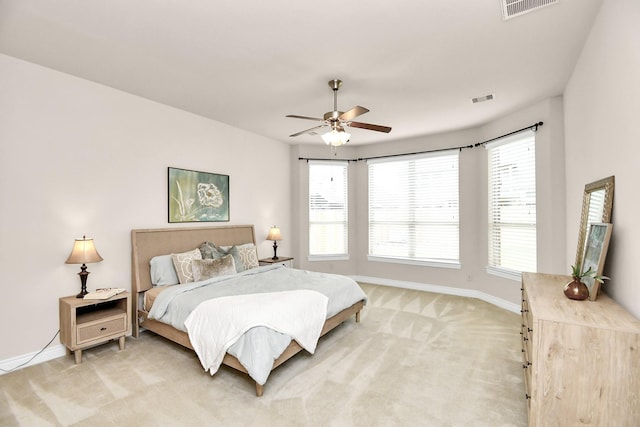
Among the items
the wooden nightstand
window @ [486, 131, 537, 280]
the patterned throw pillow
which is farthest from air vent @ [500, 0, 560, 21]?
the wooden nightstand

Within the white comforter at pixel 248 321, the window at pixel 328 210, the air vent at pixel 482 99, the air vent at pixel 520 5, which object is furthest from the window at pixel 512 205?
the white comforter at pixel 248 321

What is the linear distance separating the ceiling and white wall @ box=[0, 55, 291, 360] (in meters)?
0.26

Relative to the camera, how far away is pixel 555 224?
376 centimetres

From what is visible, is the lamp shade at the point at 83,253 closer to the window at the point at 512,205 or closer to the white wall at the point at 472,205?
the white wall at the point at 472,205

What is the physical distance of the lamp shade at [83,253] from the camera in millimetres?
2938

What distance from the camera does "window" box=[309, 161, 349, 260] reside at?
6219 mm

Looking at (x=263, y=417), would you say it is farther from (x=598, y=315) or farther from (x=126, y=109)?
(x=126, y=109)

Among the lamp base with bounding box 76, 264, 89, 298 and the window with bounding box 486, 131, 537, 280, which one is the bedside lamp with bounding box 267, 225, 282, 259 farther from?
the window with bounding box 486, 131, 537, 280

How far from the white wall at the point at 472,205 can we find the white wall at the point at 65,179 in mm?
2861

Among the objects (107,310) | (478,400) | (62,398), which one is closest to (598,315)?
(478,400)

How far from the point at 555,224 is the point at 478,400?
257 centimetres

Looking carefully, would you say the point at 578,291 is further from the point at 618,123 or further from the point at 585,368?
the point at 618,123

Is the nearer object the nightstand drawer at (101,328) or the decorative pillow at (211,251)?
the nightstand drawer at (101,328)

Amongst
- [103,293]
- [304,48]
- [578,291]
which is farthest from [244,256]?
[578,291]
